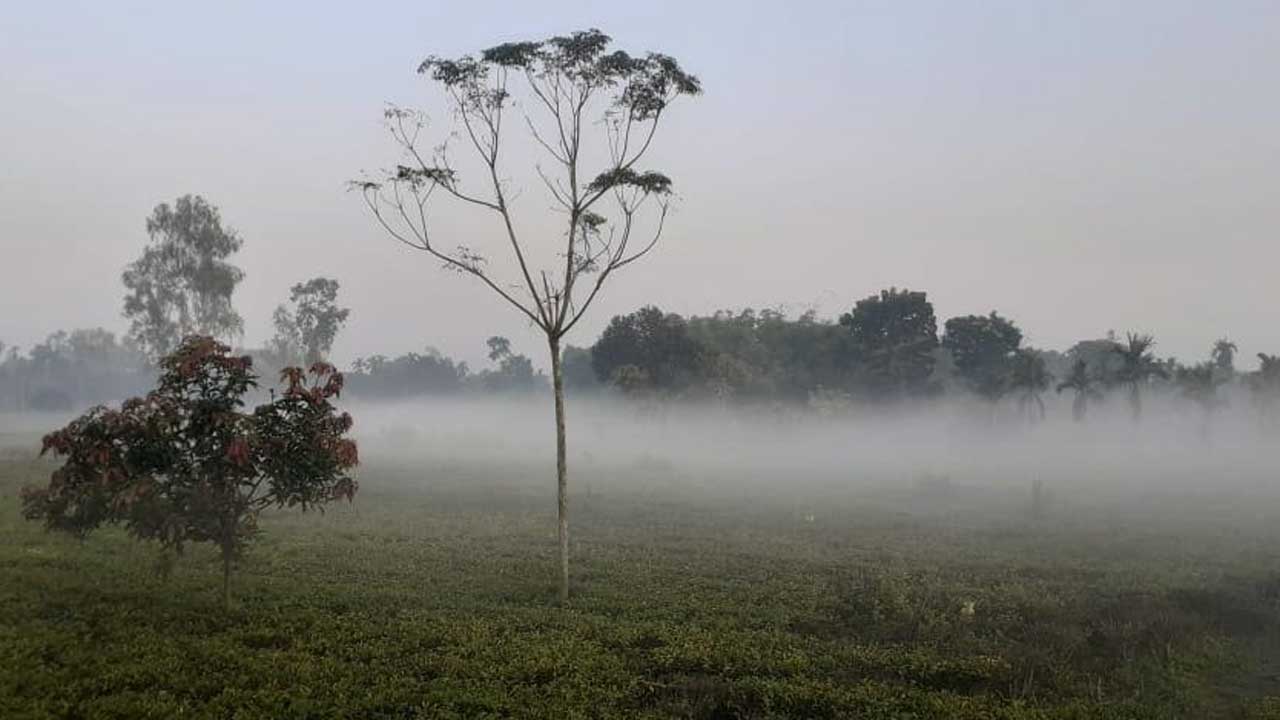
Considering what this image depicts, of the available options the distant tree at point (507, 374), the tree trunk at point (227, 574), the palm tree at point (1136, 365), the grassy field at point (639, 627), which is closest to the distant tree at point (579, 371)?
the distant tree at point (507, 374)

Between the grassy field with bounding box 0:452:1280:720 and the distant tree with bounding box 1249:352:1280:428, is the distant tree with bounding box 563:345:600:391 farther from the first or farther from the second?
the grassy field with bounding box 0:452:1280:720

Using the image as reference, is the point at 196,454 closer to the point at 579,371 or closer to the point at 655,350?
the point at 655,350

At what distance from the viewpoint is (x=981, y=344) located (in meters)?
101

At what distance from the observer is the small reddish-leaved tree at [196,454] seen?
13164 millimetres

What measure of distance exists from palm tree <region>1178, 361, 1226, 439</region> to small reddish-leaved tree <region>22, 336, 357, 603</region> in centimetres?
7864

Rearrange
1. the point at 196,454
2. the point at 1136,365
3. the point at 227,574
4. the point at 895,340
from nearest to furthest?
the point at 196,454 → the point at 227,574 → the point at 1136,365 → the point at 895,340

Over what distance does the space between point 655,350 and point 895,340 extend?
34.2 m

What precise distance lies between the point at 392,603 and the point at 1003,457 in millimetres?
70692

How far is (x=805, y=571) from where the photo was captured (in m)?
22.2

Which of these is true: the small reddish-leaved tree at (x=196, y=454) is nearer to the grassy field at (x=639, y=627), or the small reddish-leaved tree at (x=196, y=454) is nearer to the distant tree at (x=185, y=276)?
the grassy field at (x=639, y=627)

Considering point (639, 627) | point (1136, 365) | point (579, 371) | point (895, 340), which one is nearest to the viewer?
point (639, 627)

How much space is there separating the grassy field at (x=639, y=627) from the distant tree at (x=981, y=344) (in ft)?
244

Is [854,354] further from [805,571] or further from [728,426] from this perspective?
[805,571]

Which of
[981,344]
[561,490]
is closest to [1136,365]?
[981,344]
